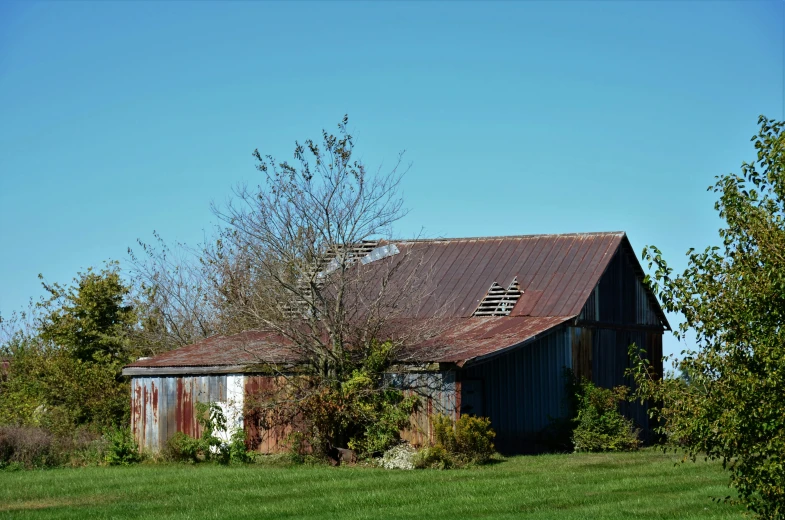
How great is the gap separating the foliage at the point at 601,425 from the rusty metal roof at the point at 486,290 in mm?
2324

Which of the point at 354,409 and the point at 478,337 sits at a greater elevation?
the point at 478,337

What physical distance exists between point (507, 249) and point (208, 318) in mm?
12782

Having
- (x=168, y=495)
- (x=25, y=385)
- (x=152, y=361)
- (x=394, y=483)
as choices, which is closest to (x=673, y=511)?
(x=394, y=483)

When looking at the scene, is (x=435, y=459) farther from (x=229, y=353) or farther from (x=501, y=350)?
(x=229, y=353)

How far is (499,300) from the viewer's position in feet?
98.4

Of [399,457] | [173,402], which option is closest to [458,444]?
[399,457]

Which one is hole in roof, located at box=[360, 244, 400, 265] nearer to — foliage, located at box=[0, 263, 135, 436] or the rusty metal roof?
the rusty metal roof

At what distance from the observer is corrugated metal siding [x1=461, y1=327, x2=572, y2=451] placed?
27.6m

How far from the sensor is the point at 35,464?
25203 mm

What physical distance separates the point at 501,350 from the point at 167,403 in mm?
9475

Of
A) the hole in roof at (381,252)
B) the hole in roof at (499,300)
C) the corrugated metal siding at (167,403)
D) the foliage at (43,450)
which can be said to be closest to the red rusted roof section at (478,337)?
the hole in roof at (499,300)

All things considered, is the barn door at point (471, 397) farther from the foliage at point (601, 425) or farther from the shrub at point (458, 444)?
the shrub at point (458, 444)

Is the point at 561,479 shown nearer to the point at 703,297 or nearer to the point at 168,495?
the point at 168,495

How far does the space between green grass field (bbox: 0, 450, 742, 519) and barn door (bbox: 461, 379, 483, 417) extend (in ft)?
10.7
